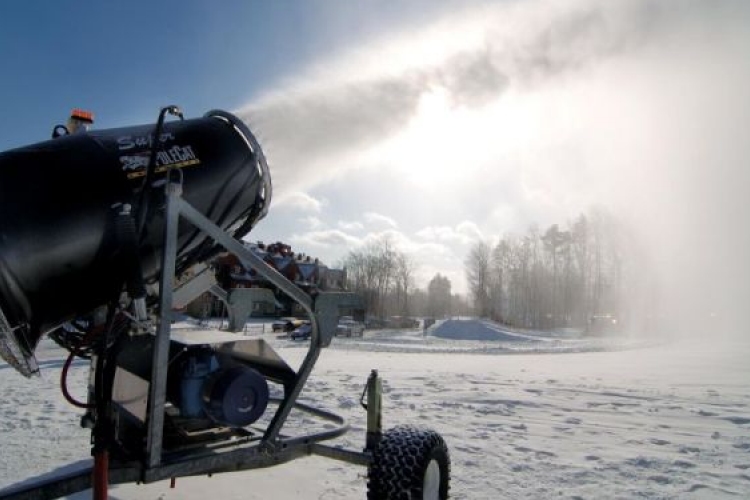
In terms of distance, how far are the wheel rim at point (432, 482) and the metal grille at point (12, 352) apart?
2.25m

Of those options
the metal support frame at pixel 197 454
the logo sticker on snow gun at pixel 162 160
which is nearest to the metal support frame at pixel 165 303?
the metal support frame at pixel 197 454

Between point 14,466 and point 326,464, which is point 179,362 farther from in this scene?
point 14,466

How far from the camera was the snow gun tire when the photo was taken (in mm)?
3160

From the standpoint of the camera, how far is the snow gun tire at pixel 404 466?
3.16m

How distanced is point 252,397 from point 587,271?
69967 millimetres

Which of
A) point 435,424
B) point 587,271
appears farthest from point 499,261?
point 435,424

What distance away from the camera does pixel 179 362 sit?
10.6ft

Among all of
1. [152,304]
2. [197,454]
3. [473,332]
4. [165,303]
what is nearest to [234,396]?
[197,454]

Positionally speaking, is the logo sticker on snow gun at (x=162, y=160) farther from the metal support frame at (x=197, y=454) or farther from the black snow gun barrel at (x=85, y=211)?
the metal support frame at (x=197, y=454)

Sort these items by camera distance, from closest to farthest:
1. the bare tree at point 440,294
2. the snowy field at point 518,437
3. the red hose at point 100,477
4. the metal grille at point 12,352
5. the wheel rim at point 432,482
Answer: the red hose at point 100,477 → the metal grille at point 12,352 → the wheel rim at point 432,482 → the snowy field at point 518,437 → the bare tree at point 440,294

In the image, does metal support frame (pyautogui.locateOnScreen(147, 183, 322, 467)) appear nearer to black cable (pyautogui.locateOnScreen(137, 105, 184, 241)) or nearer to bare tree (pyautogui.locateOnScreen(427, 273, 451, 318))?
black cable (pyautogui.locateOnScreen(137, 105, 184, 241))

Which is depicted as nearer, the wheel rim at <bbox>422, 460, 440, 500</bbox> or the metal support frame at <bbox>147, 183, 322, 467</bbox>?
the metal support frame at <bbox>147, 183, 322, 467</bbox>

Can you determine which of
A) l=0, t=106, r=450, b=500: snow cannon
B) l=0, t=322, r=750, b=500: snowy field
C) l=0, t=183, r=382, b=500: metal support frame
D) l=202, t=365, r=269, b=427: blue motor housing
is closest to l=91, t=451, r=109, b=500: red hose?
l=0, t=106, r=450, b=500: snow cannon

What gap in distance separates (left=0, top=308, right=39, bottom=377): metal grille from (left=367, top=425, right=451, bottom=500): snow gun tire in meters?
1.96
